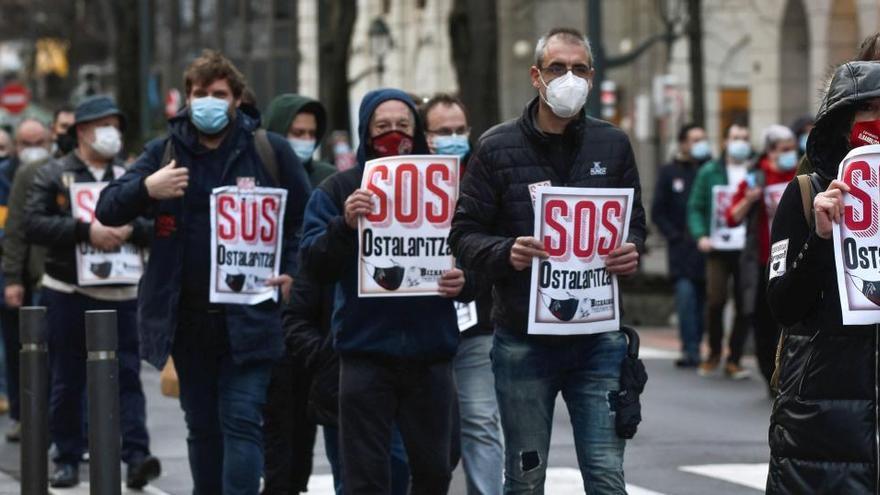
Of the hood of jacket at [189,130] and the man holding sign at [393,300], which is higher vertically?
the hood of jacket at [189,130]

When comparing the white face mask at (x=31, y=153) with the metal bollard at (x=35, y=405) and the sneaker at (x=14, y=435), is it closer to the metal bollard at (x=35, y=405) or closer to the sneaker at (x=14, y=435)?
the sneaker at (x=14, y=435)

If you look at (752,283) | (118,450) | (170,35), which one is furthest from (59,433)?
(170,35)

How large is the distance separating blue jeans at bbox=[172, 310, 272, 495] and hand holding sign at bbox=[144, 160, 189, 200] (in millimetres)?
507

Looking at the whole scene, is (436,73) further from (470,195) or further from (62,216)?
(470,195)

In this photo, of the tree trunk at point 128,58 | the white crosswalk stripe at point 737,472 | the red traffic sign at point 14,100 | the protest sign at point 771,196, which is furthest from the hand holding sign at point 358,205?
the red traffic sign at point 14,100

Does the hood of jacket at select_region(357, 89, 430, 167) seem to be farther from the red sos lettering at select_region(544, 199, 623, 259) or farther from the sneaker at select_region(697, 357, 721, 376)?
the sneaker at select_region(697, 357, 721, 376)

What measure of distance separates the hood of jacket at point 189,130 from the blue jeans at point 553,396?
1966mm

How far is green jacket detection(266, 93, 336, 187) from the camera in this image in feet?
33.0

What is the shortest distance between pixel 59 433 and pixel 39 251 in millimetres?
2309

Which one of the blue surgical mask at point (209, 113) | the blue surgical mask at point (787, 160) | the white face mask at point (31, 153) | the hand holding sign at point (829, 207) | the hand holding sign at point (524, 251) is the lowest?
the hand holding sign at point (524, 251)

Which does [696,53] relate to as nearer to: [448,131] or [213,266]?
[448,131]

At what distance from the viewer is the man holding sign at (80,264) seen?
1127cm

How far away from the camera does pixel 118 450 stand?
8.03 meters

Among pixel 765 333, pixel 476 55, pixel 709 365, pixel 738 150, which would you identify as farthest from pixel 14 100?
pixel 765 333
